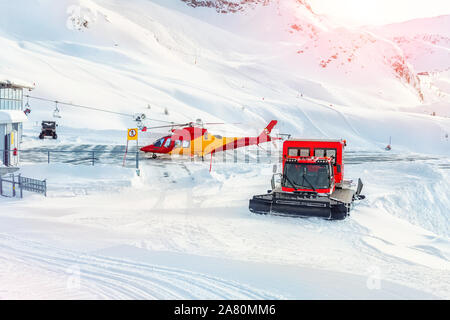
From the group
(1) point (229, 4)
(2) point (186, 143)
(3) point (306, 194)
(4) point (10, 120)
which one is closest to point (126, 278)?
(3) point (306, 194)

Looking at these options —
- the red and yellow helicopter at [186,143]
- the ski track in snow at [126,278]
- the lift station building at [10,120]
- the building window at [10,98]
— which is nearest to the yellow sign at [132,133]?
the red and yellow helicopter at [186,143]

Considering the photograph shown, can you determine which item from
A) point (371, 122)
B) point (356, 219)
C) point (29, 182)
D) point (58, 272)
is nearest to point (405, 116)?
point (371, 122)

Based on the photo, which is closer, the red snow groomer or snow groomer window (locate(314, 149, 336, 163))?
the red snow groomer

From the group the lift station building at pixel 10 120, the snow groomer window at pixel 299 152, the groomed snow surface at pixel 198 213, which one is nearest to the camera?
the groomed snow surface at pixel 198 213

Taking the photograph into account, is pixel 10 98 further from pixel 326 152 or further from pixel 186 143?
pixel 326 152

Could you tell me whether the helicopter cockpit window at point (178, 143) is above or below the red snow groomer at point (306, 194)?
above

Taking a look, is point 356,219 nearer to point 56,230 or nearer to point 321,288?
point 321,288

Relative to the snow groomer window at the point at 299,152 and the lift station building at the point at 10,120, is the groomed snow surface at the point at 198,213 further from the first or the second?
the snow groomer window at the point at 299,152

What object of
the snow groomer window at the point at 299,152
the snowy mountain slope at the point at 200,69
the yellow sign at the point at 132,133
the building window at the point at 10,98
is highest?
the snowy mountain slope at the point at 200,69

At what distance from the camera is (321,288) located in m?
6.64

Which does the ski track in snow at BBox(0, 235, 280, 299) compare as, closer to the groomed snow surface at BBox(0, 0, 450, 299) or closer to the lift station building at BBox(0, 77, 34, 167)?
the groomed snow surface at BBox(0, 0, 450, 299)

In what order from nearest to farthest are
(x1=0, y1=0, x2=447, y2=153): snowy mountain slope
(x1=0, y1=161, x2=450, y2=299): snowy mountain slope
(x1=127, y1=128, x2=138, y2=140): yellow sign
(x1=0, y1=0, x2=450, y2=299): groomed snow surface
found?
(x1=0, y1=161, x2=450, y2=299): snowy mountain slope
(x1=0, y1=0, x2=450, y2=299): groomed snow surface
(x1=127, y1=128, x2=138, y2=140): yellow sign
(x1=0, y1=0, x2=447, y2=153): snowy mountain slope

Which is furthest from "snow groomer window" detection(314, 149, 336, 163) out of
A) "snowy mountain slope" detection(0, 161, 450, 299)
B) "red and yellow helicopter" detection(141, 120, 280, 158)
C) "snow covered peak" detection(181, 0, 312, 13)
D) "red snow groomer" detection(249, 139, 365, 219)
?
"snow covered peak" detection(181, 0, 312, 13)

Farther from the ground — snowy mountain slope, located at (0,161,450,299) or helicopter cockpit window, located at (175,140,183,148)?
helicopter cockpit window, located at (175,140,183,148)
